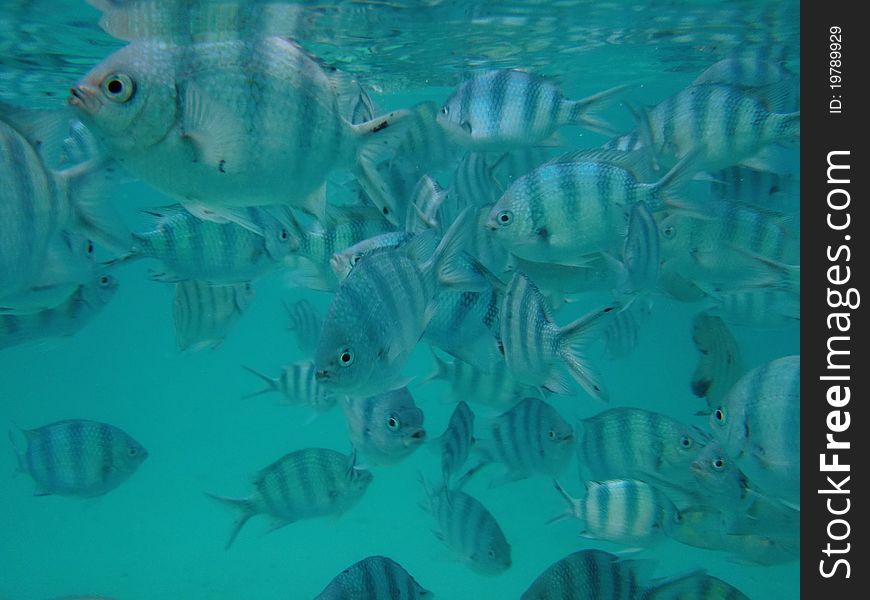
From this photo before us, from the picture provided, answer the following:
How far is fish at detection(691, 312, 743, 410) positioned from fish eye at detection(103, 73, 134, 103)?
4.07 metres

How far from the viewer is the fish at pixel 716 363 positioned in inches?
182

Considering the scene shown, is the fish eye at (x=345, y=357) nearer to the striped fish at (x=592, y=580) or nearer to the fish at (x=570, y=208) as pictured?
the fish at (x=570, y=208)

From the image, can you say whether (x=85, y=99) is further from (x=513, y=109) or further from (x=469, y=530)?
(x=469, y=530)

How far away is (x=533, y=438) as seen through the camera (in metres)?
4.87

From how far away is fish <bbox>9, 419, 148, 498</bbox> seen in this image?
5.23 m

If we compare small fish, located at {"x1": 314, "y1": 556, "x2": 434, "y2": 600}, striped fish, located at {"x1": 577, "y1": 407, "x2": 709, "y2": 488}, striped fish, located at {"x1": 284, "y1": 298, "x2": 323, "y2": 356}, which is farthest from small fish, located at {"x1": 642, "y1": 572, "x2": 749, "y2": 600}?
striped fish, located at {"x1": 284, "y1": 298, "x2": 323, "y2": 356}

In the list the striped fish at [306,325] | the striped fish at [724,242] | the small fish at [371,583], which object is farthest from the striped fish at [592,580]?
the striped fish at [306,325]

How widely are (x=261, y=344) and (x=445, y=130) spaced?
98.3 ft

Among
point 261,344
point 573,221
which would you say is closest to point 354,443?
point 573,221

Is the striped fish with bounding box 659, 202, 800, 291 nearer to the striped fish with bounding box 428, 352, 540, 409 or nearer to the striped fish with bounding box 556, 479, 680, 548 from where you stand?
the striped fish with bounding box 428, 352, 540, 409

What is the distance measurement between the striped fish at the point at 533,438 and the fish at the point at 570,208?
4.96 feet

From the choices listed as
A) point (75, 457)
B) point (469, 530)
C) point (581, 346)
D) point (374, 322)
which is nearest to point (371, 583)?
point (374, 322)
